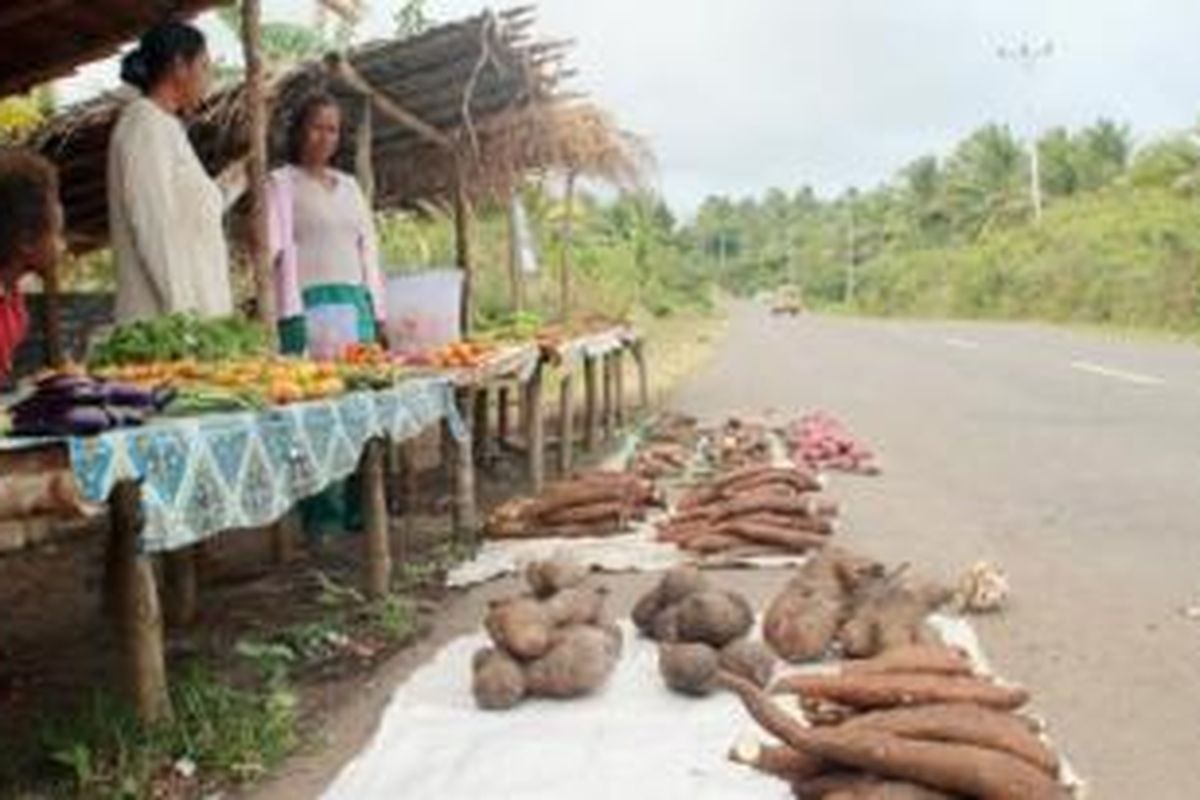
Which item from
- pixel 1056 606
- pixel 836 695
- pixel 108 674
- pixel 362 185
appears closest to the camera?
pixel 836 695

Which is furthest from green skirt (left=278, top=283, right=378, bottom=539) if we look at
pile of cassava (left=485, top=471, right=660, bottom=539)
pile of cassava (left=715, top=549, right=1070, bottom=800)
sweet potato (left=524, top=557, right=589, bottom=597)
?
pile of cassava (left=715, top=549, right=1070, bottom=800)

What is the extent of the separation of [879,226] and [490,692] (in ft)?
293

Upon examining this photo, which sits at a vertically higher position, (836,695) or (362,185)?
(362,185)

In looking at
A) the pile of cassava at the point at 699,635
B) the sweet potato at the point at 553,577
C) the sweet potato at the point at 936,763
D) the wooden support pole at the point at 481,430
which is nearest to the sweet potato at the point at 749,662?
the pile of cassava at the point at 699,635

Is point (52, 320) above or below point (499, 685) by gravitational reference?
above

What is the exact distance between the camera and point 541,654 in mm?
5695

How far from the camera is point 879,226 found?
3661 inches

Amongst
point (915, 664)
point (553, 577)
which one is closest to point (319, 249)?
point (553, 577)

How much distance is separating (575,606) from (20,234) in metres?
2.32

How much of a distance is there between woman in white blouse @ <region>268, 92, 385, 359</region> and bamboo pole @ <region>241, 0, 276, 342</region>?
22 centimetres

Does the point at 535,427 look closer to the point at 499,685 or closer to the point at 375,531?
the point at 375,531

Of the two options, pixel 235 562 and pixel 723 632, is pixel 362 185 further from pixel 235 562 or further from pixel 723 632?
pixel 723 632

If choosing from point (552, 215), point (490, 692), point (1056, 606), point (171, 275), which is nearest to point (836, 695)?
point (490, 692)

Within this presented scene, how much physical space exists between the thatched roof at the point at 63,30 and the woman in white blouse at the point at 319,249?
93 centimetres
